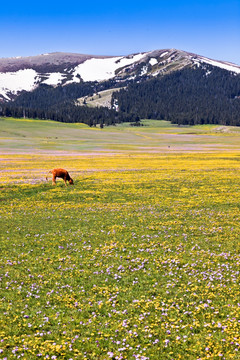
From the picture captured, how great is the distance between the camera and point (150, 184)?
41.2 meters

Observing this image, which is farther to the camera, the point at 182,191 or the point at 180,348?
the point at 182,191

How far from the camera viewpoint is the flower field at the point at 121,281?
9.12m

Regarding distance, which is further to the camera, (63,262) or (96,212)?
(96,212)

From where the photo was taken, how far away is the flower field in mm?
9125

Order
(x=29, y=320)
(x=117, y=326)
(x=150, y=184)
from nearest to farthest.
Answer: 1. (x=117, y=326)
2. (x=29, y=320)
3. (x=150, y=184)

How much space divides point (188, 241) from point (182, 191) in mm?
17795

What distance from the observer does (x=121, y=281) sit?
1330 cm

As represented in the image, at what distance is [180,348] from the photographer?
887 centimetres

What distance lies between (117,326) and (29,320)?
329cm

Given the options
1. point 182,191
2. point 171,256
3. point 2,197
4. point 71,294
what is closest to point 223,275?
point 171,256

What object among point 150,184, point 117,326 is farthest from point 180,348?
point 150,184

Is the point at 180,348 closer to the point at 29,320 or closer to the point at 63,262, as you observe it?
the point at 29,320

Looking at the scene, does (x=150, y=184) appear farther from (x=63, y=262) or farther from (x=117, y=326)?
(x=117, y=326)

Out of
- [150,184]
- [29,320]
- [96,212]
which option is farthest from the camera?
[150,184]
